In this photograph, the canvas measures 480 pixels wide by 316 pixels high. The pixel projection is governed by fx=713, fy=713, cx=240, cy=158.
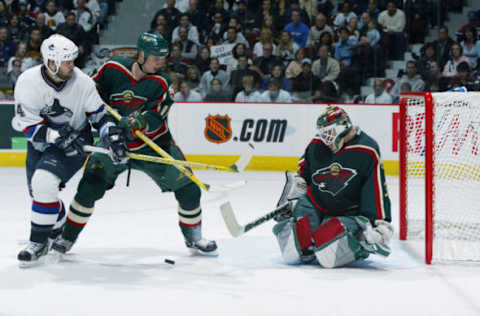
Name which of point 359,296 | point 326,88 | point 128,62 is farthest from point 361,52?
point 359,296

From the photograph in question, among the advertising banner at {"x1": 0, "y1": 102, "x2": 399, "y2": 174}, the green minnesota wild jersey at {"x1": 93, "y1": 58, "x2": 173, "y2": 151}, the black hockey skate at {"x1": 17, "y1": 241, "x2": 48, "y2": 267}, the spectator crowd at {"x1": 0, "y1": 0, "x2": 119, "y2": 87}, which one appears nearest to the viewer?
the black hockey skate at {"x1": 17, "y1": 241, "x2": 48, "y2": 267}

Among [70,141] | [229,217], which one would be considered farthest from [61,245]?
[229,217]

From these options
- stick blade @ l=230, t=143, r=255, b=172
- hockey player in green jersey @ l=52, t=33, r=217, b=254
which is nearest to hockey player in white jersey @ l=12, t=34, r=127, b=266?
hockey player in green jersey @ l=52, t=33, r=217, b=254

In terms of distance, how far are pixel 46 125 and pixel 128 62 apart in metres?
0.58

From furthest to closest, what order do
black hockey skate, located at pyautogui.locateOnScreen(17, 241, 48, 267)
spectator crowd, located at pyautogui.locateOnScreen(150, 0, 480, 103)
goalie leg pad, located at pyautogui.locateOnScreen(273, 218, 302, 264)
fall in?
spectator crowd, located at pyautogui.locateOnScreen(150, 0, 480, 103) < goalie leg pad, located at pyautogui.locateOnScreen(273, 218, 302, 264) < black hockey skate, located at pyautogui.locateOnScreen(17, 241, 48, 267)

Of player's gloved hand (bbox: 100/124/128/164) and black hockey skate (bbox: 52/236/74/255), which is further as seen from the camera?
black hockey skate (bbox: 52/236/74/255)

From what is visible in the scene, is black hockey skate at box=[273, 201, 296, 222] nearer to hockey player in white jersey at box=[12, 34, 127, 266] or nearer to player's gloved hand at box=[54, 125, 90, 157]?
hockey player in white jersey at box=[12, 34, 127, 266]

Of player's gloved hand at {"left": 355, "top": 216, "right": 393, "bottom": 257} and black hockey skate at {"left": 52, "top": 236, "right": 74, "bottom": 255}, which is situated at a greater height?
player's gloved hand at {"left": 355, "top": 216, "right": 393, "bottom": 257}

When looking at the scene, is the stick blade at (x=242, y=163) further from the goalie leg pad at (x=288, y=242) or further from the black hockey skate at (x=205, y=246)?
the black hockey skate at (x=205, y=246)

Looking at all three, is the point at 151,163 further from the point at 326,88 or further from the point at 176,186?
the point at 326,88

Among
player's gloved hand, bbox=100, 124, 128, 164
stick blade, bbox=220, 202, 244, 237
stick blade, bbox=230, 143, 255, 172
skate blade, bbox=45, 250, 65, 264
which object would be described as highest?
player's gloved hand, bbox=100, 124, 128, 164

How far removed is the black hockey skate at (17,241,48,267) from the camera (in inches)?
141

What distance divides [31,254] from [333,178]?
1.58 meters

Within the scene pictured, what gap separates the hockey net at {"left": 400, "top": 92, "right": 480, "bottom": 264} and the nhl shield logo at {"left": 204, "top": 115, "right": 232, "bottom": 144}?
11.1ft
